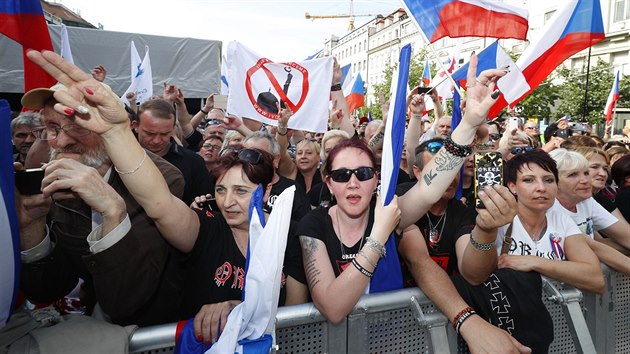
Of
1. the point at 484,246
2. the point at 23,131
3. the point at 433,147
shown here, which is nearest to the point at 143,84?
the point at 23,131

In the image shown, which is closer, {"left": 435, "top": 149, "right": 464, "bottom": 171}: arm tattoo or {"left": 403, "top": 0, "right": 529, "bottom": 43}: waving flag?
{"left": 435, "top": 149, "right": 464, "bottom": 171}: arm tattoo

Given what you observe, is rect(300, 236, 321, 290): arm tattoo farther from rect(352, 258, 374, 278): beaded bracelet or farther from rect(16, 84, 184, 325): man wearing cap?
rect(16, 84, 184, 325): man wearing cap

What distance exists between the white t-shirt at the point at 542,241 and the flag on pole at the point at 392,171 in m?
0.83

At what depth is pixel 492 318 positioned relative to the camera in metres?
2.34

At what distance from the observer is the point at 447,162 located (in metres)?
2.35

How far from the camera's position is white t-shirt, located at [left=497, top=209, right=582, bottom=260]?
275 centimetres

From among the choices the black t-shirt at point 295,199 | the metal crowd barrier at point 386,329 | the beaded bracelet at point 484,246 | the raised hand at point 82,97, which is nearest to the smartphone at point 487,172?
the beaded bracelet at point 484,246

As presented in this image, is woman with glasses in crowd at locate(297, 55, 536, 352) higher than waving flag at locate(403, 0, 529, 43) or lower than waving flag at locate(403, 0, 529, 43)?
lower

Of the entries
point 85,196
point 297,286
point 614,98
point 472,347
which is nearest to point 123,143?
point 85,196

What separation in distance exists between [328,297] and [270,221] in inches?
20.2

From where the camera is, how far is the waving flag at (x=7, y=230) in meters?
1.58

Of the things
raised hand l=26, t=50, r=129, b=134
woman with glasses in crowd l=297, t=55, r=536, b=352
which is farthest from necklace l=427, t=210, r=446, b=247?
raised hand l=26, t=50, r=129, b=134

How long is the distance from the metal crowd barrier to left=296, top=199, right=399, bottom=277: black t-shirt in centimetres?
23

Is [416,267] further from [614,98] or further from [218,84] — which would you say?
[614,98]
